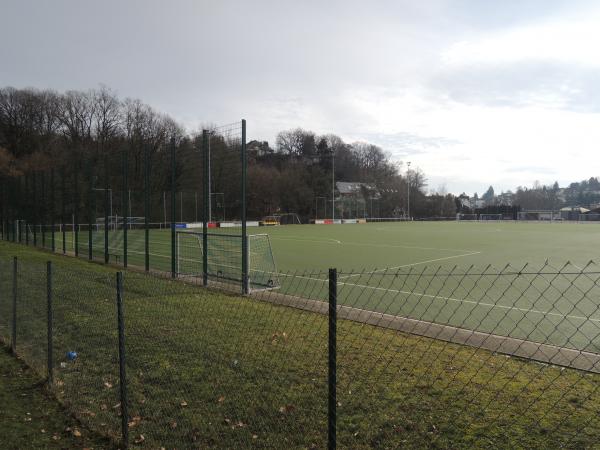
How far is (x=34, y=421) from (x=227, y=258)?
7.64 metres

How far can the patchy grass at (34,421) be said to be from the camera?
152 inches

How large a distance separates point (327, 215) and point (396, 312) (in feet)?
183

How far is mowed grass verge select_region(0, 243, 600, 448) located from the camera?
386cm

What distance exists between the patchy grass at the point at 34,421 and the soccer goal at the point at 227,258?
557 cm

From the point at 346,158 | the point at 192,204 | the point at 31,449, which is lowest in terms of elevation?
the point at 31,449

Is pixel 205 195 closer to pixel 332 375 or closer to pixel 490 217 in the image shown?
pixel 332 375

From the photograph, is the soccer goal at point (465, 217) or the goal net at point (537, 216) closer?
the goal net at point (537, 216)

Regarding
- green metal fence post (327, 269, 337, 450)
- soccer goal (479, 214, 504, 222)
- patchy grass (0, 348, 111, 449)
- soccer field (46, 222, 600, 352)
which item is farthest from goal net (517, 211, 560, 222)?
green metal fence post (327, 269, 337, 450)

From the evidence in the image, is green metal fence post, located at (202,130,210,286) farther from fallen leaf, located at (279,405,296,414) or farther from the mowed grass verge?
fallen leaf, located at (279,405,296,414)

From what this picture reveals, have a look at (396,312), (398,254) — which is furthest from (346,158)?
(396,312)

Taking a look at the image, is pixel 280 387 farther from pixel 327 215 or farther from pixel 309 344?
pixel 327 215

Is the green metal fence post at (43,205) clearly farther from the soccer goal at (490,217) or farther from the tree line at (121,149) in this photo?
the soccer goal at (490,217)

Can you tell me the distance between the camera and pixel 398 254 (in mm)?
20094

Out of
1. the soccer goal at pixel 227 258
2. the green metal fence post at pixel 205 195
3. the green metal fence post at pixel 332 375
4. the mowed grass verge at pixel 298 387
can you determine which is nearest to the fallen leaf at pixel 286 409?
the mowed grass verge at pixel 298 387
